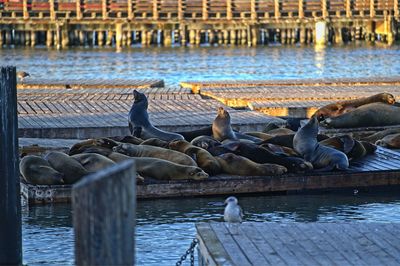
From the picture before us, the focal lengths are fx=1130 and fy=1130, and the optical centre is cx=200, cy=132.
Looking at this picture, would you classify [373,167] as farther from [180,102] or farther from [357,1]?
[357,1]

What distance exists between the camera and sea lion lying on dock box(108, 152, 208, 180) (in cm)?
988

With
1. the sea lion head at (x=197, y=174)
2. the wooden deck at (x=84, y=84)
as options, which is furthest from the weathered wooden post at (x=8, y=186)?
the wooden deck at (x=84, y=84)

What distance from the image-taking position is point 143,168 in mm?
9914

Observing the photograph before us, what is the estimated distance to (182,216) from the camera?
9500mm

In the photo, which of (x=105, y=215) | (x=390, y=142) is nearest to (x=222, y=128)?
(x=390, y=142)

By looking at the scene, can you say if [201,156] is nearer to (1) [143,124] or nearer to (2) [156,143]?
(2) [156,143]

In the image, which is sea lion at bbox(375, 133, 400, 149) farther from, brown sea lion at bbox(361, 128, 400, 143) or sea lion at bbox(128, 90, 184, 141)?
sea lion at bbox(128, 90, 184, 141)

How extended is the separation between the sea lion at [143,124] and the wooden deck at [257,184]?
1.32 meters

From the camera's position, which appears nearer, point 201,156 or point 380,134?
point 201,156

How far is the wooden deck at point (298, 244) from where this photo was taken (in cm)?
630

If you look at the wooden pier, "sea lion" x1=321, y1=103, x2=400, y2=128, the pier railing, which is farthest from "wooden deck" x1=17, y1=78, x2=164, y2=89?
the pier railing

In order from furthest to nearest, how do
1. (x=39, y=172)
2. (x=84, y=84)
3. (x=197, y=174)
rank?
1. (x=84, y=84)
2. (x=197, y=174)
3. (x=39, y=172)

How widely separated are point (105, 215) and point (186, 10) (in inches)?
1846

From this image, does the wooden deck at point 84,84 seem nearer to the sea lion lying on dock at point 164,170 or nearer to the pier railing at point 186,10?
the sea lion lying on dock at point 164,170
